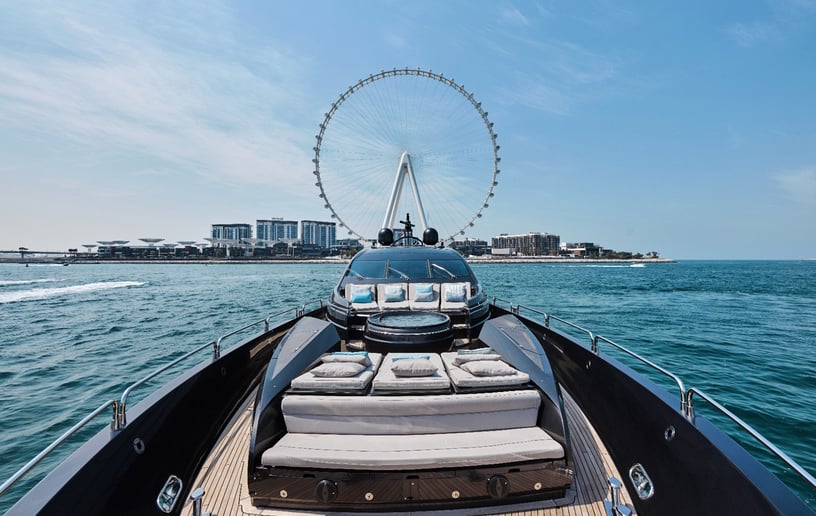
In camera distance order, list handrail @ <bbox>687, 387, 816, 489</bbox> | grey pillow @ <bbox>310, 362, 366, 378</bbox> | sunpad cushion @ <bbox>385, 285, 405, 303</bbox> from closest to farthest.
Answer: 1. handrail @ <bbox>687, 387, 816, 489</bbox>
2. grey pillow @ <bbox>310, 362, 366, 378</bbox>
3. sunpad cushion @ <bbox>385, 285, 405, 303</bbox>

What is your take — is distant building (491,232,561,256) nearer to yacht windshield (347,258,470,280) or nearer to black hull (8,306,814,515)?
yacht windshield (347,258,470,280)

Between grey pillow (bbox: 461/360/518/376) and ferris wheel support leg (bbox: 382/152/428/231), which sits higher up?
ferris wheel support leg (bbox: 382/152/428/231)

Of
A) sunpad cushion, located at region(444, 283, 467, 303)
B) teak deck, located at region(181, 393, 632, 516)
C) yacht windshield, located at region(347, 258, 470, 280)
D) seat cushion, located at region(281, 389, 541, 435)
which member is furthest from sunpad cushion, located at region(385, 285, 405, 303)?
seat cushion, located at region(281, 389, 541, 435)

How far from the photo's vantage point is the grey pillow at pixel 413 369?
4035 millimetres

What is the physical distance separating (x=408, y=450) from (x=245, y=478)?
193cm

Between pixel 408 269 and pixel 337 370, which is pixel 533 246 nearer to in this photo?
pixel 408 269

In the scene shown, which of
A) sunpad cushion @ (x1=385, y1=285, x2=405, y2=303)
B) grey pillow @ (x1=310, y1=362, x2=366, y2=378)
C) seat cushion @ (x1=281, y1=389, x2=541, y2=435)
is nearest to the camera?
seat cushion @ (x1=281, y1=389, x2=541, y2=435)

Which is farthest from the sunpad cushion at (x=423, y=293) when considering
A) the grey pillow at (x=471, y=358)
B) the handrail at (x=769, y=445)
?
the handrail at (x=769, y=445)

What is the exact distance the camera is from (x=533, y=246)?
178 meters

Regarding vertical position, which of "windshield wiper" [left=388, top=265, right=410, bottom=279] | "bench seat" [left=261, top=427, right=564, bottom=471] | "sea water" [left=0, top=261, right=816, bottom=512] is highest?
"windshield wiper" [left=388, top=265, right=410, bottom=279]

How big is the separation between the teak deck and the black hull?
141mm

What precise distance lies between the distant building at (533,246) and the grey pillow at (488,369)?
181274 mm

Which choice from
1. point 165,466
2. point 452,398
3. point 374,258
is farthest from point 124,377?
point 452,398

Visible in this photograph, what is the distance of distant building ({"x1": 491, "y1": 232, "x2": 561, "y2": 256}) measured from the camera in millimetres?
178500
